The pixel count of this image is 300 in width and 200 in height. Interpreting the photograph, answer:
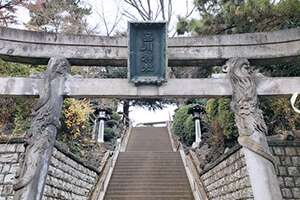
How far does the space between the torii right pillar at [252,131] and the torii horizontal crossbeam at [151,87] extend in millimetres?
214

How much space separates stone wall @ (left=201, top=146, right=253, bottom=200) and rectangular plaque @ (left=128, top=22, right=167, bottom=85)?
266 cm

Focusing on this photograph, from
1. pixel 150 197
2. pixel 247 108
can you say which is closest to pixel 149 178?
pixel 150 197

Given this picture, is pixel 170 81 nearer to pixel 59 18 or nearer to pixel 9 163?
pixel 9 163

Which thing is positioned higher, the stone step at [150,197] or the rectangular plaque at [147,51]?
the rectangular plaque at [147,51]

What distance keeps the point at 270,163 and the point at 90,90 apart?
3.43 metres

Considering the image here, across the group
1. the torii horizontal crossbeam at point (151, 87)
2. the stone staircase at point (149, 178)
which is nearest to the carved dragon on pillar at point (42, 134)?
the torii horizontal crossbeam at point (151, 87)

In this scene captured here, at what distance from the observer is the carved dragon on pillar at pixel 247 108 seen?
5.29 m

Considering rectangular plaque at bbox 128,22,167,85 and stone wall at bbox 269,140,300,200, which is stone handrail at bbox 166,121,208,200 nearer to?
stone wall at bbox 269,140,300,200

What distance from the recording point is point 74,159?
855 cm

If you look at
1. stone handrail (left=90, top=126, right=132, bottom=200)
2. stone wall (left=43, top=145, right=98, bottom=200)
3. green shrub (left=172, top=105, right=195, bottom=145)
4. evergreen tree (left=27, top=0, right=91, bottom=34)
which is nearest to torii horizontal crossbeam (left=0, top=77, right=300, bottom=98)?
stone wall (left=43, top=145, right=98, bottom=200)

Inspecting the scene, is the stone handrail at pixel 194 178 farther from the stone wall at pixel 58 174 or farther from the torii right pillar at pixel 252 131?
the torii right pillar at pixel 252 131

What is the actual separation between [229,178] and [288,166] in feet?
5.05

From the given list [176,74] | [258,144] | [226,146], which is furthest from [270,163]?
[176,74]

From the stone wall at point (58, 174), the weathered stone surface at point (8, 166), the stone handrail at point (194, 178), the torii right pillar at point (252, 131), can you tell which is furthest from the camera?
the stone handrail at point (194, 178)
